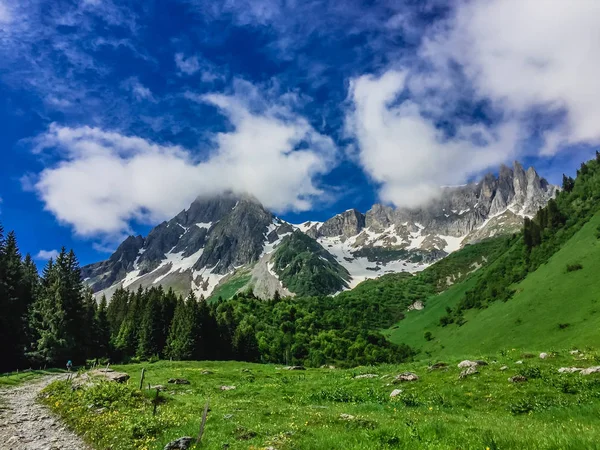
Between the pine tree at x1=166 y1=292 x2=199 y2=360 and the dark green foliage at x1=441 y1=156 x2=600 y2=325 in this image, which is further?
the dark green foliage at x1=441 y1=156 x2=600 y2=325

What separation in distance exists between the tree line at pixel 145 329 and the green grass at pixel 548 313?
31298 mm

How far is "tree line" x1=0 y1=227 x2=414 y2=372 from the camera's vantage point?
216 feet

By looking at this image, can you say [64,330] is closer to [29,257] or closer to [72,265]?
[72,265]

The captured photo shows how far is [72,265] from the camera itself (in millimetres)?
88312

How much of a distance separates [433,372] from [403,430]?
19.8 meters

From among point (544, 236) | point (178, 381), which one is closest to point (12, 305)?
point (178, 381)

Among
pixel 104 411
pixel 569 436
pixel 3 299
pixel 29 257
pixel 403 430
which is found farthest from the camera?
pixel 29 257

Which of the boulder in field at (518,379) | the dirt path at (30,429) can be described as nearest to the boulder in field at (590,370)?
the boulder in field at (518,379)

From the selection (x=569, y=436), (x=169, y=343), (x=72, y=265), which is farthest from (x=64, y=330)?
(x=569, y=436)

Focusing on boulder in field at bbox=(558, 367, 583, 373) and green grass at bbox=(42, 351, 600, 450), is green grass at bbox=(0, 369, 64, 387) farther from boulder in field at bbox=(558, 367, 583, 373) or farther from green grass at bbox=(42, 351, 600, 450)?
boulder in field at bbox=(558, 367, 583, 373)

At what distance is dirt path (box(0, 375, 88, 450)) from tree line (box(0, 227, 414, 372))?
38.7 m

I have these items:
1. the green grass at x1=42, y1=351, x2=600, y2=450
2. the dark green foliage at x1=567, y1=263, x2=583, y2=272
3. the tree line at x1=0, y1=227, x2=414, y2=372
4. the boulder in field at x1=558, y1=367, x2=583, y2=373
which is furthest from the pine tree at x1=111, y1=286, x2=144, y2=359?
the dark green foliage at x1=567, y1=263, x2=583, y2=272

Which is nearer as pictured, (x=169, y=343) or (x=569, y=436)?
(x=569, y=436)

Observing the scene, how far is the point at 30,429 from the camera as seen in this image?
22.1 meters
